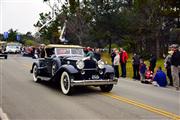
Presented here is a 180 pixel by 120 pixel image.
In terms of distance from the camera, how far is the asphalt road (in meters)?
9.33

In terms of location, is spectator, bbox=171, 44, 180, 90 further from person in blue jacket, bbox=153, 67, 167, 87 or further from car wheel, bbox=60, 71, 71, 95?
car wheel, bbox=60, 71, 71, 95

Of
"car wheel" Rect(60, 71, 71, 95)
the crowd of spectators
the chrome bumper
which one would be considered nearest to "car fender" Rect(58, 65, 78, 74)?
"car wheel" Rect(60, 71, 71, 95)

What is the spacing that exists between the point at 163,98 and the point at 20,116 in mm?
5363

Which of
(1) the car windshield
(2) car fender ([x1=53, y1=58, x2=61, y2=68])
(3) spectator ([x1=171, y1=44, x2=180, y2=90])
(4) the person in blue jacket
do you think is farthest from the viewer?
(4) the person in blue jacket

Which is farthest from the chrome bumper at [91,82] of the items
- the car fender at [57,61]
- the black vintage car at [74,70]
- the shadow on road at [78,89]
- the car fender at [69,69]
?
the car fender at [57,61]

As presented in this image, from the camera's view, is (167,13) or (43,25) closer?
(167,13)

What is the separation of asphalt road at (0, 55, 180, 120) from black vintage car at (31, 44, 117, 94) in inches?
15.8

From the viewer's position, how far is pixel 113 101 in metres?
11.6

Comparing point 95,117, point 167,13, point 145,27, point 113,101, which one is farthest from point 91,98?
point 145,27

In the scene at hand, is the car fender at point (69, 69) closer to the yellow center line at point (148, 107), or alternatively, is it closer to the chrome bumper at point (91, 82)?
the chrome bumper at point (91, 82)

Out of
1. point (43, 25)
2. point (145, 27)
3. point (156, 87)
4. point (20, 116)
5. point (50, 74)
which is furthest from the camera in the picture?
point (43, 25)

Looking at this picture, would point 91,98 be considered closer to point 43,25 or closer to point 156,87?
point 156,87

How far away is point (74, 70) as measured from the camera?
12.7 metres

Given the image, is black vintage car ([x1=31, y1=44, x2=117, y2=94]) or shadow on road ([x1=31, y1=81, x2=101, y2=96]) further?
shadow on road ([x1=31, y1=81, x2=101, y2=96])
